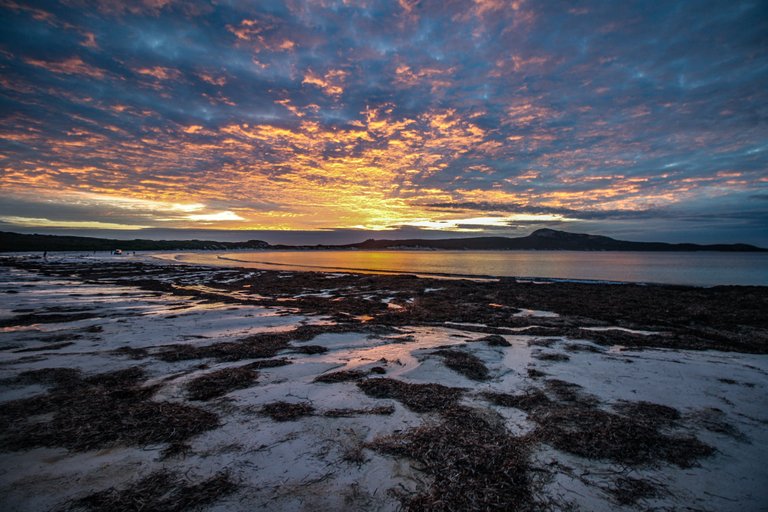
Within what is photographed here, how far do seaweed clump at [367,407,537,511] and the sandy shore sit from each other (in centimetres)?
2

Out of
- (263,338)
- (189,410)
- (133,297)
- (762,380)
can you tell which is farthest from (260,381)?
(133,297)

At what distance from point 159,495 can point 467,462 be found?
3298 mm

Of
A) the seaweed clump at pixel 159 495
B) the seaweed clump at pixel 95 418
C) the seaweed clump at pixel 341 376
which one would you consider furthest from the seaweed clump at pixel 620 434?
the seaweed clump at pixel 95 418

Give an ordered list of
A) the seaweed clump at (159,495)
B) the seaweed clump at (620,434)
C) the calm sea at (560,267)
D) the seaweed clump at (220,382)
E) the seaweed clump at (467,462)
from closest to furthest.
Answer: the seaweed clump at (159,495), the seaweed clump at (467,462), the seaweed clump at (620,434), the seaweed clump at (220,382), the calm sea at (560,267)

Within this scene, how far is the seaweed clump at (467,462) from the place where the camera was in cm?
326

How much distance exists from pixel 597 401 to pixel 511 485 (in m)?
3.28

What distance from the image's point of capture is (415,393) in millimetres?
5836

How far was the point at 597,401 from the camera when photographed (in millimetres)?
5711

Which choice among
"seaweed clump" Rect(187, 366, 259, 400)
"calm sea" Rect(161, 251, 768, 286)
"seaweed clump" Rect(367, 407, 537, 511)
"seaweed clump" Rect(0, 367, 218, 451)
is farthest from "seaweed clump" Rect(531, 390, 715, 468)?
"calm sea" Rect(161, 251, 768, 286)

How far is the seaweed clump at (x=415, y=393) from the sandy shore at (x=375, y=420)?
0.13ft

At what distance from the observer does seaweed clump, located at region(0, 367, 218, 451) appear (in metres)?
4.16

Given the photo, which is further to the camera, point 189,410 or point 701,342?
point 701,342

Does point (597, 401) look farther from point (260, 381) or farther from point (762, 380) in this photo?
point (260, 381)

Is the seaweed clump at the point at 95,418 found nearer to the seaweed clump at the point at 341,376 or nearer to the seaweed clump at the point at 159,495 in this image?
the seaweed clump at the point at 159,495
